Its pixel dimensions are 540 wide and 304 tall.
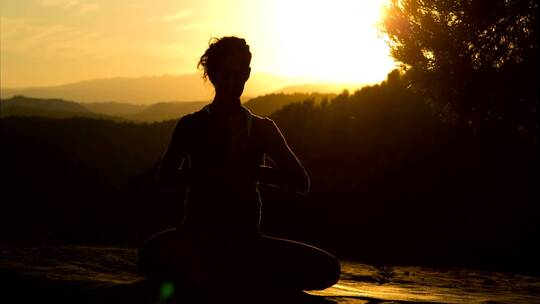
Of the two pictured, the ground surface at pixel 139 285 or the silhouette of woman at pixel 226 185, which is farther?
the silhouette of woman at pixel 226 185

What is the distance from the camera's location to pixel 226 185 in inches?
173

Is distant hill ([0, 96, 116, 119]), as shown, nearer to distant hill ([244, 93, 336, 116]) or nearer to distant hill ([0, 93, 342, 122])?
distant hill ([0, 93, 342, 122])

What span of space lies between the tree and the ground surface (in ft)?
18.5

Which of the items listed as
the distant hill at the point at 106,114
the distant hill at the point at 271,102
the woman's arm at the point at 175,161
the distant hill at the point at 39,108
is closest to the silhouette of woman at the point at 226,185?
the woman's arm at the point at 175,161

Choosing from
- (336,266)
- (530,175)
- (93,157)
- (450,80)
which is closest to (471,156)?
(530,175)

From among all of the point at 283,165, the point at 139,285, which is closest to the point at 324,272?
the point at 283,165

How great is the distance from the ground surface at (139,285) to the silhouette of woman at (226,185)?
214 millimetres

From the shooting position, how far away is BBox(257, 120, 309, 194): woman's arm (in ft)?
15.1

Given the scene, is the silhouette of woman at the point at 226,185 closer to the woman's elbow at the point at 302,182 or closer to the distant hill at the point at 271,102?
the woman's elbow at the point at 302,182

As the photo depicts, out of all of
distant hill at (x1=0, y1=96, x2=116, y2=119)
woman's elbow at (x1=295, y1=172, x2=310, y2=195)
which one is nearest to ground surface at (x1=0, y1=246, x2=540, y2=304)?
woman's elbow at (x1=295, y1=172, x2=310, y2=195)

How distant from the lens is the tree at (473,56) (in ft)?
41.7

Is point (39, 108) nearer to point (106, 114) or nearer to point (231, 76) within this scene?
point (106, 114)

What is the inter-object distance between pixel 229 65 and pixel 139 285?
69.7 inches

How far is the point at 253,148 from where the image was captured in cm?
458
